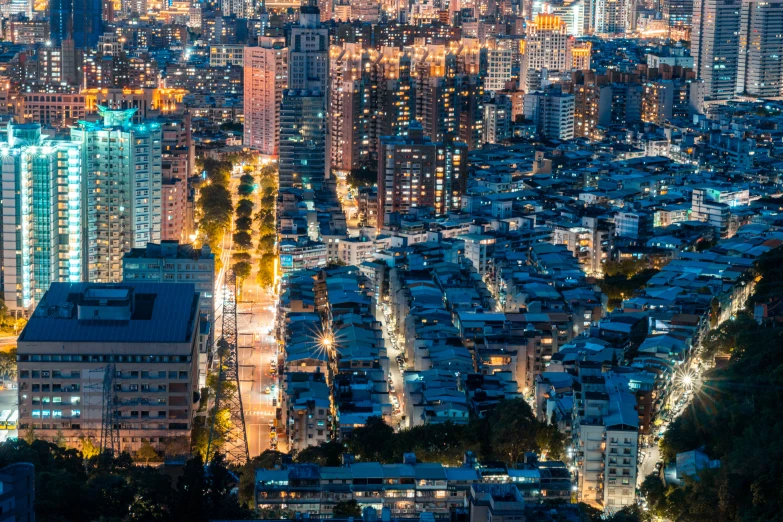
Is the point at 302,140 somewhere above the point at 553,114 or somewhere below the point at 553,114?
above

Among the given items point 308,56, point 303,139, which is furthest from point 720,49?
point 303,139

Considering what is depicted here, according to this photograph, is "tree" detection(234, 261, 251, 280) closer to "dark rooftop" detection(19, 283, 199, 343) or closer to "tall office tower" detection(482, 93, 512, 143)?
"dark rooftop" detection(19, 283, 199, 343)

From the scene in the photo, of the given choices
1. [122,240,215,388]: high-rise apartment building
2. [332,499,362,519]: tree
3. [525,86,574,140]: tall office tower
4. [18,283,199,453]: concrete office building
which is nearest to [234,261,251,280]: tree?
[122,240,215,388]: high-rise apartment building

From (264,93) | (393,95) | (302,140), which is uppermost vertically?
(393,95)

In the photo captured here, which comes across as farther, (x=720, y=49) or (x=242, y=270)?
(x=720, y=49)

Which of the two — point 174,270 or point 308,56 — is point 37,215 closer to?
point 174,270

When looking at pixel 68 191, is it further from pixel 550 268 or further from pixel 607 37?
pixel 607 37
